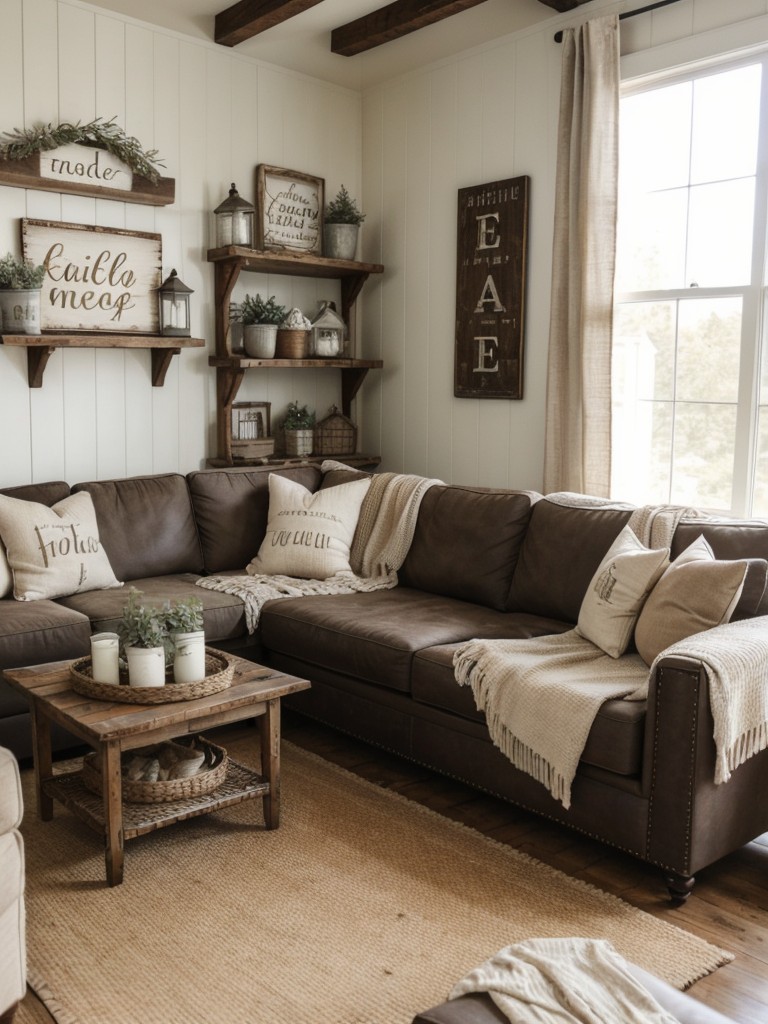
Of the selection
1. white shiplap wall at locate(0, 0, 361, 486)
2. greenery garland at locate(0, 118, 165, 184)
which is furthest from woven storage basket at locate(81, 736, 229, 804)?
greenery garland at locate(0, 118, 165, 184)

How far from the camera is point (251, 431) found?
4562 millimetres

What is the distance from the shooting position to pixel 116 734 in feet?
7.47

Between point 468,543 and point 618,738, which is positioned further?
point 468,543

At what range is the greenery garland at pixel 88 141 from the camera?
365cm

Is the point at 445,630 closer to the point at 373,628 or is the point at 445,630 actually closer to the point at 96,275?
the point at 373,628

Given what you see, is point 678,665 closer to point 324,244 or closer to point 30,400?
point 30,400

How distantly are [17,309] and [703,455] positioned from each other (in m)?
2.64

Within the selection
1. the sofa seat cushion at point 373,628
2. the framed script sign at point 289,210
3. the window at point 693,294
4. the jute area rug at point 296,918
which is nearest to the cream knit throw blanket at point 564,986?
the jute area rug at point 296,918

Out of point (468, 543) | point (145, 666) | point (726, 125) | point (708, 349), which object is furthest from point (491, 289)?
point (145, 666)

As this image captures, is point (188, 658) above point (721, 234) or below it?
below

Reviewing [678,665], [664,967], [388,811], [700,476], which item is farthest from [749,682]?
[700,476]

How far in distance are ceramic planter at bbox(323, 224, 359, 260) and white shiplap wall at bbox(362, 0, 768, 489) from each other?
9.8 inches

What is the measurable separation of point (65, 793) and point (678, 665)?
1654mm

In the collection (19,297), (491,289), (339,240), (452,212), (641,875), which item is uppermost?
(452,212)
